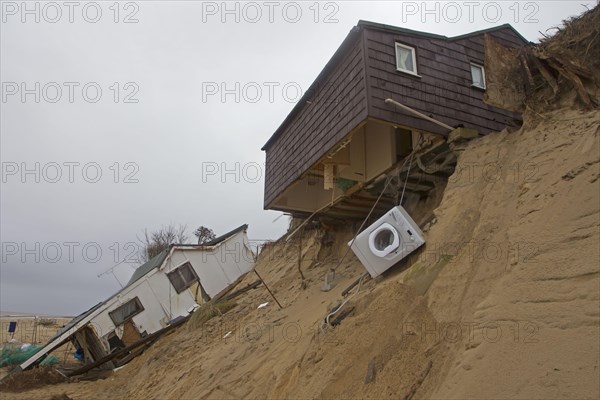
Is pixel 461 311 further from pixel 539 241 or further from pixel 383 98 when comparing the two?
pixel 383 98

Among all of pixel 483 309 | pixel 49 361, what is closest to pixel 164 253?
pixel 49 361

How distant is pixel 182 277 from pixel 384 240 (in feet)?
37.6

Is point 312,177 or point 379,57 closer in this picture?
point 379,57

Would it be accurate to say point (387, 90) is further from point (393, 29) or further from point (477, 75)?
point (477, 75)

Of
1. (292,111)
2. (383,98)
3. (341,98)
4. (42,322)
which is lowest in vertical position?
(383,98)

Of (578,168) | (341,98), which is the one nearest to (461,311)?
(578,168)

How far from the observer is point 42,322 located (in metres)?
29.3

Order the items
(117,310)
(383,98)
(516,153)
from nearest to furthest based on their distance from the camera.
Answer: (516,153) < (383,98) < (117,310)

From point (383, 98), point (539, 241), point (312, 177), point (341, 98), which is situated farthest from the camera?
point (312, 177)

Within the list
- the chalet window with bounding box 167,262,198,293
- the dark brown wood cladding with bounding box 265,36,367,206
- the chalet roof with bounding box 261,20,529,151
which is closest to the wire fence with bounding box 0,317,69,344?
the chalet window with bounding box 167,262,198,293

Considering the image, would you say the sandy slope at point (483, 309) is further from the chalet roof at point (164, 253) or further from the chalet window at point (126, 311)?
the chalet roof at point (164, 253)

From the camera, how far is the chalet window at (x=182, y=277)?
16.8 m

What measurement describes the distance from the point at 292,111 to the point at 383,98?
4.09 metres

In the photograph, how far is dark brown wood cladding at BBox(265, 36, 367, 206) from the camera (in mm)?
9086
